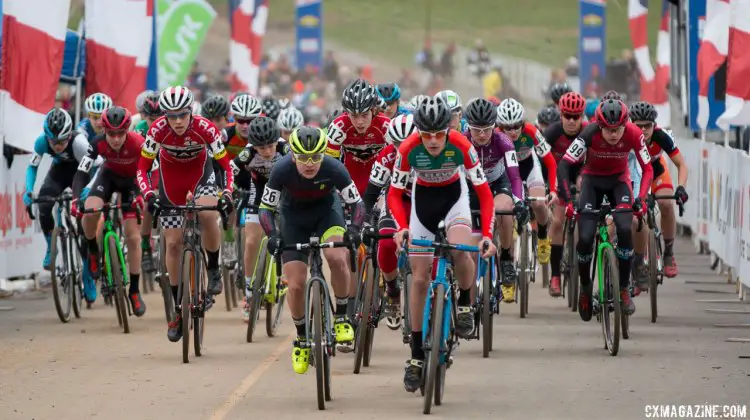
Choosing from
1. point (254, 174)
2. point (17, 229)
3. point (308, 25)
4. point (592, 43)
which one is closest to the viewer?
point (254, 174)

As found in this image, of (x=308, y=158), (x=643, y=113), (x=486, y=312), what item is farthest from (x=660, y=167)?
(x=308, y=158)

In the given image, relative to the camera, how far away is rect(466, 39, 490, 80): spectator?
212 ft

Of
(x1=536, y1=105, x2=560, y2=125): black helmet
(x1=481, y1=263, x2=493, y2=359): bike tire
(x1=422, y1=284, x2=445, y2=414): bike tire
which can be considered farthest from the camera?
(x1=536, y1=105, x2=560, y2=125): black helmet

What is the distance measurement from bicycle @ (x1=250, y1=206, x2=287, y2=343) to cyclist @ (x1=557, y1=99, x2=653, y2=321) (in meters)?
2.74

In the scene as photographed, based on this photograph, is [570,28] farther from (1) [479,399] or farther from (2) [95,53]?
(1) [479,399]

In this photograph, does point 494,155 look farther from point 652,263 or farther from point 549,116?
point 549,116

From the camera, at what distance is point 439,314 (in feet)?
33.0

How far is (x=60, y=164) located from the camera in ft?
54.6

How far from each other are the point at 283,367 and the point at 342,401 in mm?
1907

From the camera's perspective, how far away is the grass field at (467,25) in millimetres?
78312

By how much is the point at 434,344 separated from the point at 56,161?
770 centimetres

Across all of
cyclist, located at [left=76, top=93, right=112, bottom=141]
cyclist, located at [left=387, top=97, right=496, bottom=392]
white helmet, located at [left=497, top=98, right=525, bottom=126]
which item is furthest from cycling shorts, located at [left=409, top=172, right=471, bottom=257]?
cyclist, located at [left=76, top=93, right=112, bottom=141]

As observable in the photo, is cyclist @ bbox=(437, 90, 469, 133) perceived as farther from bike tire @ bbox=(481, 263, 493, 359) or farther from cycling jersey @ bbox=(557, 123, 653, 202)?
bike tire @ bbox=(481, 263, 493, 359)

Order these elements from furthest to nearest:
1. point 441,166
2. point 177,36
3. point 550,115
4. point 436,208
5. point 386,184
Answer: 1. point 177,36
2. point 550,115
3. point 386,184
4. point 436,208
5. point 441,166
